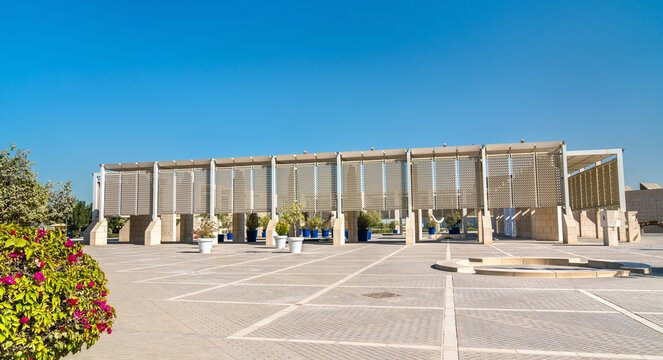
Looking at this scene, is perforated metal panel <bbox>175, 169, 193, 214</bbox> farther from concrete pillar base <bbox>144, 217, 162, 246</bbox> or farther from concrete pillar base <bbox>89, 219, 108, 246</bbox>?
concrete pillar base <bbox>89, 219, 108, 246</bbox>

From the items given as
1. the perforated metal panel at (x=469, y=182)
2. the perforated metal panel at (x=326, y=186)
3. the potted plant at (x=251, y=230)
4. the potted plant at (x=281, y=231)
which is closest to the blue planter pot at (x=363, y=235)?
the perforated metal panel at (x=326, y=186)

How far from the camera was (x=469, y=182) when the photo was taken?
107 feet

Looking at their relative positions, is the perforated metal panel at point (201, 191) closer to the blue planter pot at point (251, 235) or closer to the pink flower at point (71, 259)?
the blue planter pot at point (251, 235)

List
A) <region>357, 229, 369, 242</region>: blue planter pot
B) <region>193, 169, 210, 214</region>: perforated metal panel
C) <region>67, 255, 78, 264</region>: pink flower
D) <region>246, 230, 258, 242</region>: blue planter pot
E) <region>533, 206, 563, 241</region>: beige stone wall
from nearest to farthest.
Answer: <region>67, 255, 78, 264</region>: pink flower, <region>533, 206, 563, 241</region>: beige stone wall, <region>193, 169, 210, 214</region>: perforated metal panel, <region>357, 229, 369, 242</region>: blue planter pot, <region>246, 230, 258, 242</region>: blue planter pot

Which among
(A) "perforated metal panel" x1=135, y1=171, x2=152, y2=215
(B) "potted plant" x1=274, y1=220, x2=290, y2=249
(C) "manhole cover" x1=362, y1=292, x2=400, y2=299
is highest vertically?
(A) "perforated metal panel" x1=135, y1=171, x2=152, y2=215

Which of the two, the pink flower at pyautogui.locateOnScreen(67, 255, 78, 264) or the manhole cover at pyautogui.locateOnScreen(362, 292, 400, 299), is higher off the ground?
the pink flower at pyautogui.locateOnScreen(67, 255, 78, 264)

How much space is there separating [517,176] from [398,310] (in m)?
27.4

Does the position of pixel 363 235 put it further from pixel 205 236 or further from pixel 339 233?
pixel 205 236

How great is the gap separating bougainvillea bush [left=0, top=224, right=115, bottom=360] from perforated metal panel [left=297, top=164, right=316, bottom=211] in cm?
3052

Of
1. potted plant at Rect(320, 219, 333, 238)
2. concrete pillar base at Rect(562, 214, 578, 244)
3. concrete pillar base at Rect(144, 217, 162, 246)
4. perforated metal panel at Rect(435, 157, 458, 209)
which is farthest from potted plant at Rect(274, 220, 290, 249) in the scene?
potted plant at Rect(320, 219, 333, 238)

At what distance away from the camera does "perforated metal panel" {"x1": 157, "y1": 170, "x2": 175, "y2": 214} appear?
38.2 m

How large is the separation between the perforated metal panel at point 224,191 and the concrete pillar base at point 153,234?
5188 millimetres

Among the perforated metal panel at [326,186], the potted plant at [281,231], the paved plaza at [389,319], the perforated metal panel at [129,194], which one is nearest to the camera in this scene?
the paved plaza at [389,319]

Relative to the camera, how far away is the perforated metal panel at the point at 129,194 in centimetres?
3903
